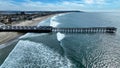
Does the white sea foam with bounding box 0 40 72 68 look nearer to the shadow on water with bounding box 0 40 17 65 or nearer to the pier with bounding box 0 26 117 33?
the shadow on water with bounding box 0 40 17 65

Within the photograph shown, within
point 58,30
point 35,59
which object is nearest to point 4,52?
point 35,59

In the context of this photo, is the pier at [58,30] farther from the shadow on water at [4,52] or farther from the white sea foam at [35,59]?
the white sea foam at [35,59]

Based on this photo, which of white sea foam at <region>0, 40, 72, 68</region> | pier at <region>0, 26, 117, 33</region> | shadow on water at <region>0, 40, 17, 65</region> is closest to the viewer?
white sea foam at <region>0, 40, 72, 68</region>

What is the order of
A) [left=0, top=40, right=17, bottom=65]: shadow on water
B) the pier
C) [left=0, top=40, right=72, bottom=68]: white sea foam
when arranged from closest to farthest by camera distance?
[left=0, top=40, right=72, bottom=68]: white sea foam → [left=0, top=40, right=17, bottom=65]: shadow on water → the pier

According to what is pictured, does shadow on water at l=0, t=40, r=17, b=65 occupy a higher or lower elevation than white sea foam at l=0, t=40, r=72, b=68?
lower

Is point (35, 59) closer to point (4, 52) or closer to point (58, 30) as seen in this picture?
point (4, 52)

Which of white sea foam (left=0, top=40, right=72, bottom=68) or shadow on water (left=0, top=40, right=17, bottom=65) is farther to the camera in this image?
shadow on water (left=0, top=40, right=17, bottom=65)

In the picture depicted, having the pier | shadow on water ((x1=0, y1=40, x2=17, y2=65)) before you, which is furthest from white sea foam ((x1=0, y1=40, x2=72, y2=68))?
the pier

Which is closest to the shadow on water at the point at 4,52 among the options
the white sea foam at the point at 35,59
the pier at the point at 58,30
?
the white sea foam at the point at 35,59

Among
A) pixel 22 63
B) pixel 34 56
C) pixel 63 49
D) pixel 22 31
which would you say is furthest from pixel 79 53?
pixel 22 31
